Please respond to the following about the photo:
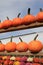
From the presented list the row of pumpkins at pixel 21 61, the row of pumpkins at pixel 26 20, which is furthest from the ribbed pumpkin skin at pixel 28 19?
the row of pumpkins at pixel 21 61

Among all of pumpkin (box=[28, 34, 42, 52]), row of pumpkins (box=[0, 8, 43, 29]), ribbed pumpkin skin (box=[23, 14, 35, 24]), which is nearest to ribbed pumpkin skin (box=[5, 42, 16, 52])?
row of pumpkins (box=[0, 8, 43, 29])

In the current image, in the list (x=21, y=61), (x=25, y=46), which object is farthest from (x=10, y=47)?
(x=21, y=61)

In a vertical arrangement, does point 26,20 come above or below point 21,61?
above

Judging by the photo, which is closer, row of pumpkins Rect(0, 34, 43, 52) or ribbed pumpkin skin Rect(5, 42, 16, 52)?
row of pumpkins Rect(0, 34, 43, 52)

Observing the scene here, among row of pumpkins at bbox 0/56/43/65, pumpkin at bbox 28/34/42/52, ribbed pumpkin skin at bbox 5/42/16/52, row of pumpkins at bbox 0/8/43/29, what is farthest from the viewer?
row of pumpkins at bbox 0/56/43/65

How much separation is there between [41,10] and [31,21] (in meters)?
0.28

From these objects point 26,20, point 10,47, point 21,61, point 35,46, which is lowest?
point 21,61

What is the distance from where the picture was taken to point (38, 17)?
4238mm

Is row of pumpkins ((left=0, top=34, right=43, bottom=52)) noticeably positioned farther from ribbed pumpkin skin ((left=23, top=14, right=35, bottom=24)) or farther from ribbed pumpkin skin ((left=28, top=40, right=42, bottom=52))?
ribbed pumpkin skin ((left=23, top=14, right=35, bottom=24))

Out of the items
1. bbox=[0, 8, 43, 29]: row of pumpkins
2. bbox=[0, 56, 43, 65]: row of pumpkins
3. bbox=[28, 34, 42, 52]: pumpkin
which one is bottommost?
bbox=[0, 56, 43, 65]: row of pumpkins

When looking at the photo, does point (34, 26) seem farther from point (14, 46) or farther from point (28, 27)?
point (14, 46)

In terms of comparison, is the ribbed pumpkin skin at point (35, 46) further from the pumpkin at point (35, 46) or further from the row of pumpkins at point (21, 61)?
the row of pumpkins at point (21, 61)

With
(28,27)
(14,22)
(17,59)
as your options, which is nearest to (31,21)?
(28,27)

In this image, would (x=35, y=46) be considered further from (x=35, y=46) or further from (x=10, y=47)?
(x=10, y=47)
